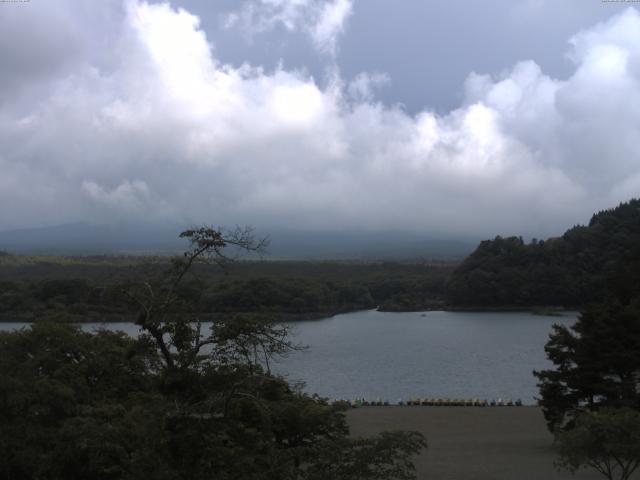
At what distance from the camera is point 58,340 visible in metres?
10.0

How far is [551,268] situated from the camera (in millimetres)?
58375

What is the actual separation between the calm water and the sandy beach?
138 inches

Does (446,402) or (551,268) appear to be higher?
(551,268)

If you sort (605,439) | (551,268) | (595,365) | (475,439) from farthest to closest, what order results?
(551,268) → (475,439) → (595,365) → (605,439)

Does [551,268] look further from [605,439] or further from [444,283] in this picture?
[605,439]

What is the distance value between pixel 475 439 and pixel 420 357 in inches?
689

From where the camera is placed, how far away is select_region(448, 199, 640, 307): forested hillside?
187 feet

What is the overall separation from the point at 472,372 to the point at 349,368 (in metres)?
5.33

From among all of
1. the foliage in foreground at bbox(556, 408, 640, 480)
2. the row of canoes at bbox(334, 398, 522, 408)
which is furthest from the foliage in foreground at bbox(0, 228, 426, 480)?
the row of canoes at bbox(334, 398, 522, 408)

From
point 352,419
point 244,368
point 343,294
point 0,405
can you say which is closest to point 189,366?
point 244,368

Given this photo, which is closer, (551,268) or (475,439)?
(475,439)

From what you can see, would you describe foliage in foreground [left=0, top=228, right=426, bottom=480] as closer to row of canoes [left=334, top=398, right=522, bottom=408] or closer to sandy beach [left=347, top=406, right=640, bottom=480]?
sandy beach [left=347, top=406, right=640, bottom=480]

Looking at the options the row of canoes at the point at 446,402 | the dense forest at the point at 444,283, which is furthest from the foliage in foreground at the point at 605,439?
the dense forest at the point at 444,283

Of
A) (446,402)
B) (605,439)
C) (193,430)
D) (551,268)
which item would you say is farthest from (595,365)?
(551,268)
